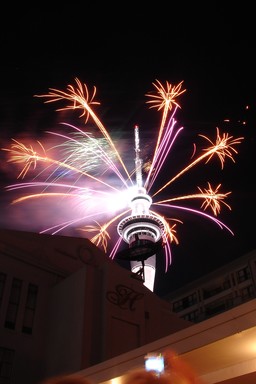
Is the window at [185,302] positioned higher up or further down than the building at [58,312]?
higher up

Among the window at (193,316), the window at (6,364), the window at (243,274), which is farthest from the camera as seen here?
the window at (193,316)

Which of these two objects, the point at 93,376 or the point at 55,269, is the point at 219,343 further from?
the point at 55,269

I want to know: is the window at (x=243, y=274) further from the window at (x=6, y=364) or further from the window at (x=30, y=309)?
the window at (x=6, y=364)

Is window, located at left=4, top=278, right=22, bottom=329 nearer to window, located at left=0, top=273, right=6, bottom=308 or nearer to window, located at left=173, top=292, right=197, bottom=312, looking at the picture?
window, located at left=0, top=273, right=6, bottom=308

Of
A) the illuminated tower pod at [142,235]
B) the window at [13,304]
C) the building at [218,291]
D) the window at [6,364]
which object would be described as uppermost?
the illuminated tower pod at [142,235]

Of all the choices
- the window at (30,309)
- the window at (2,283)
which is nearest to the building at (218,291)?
the window at (30,309)

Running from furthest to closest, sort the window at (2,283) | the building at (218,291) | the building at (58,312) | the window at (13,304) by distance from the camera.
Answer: the building at (218,291) → the window at (2,283) → the window at (13,304) → the building at (58,312)
